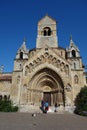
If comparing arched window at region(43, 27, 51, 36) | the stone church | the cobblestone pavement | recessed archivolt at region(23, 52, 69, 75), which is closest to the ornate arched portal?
the stone church

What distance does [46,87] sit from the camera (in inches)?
1038

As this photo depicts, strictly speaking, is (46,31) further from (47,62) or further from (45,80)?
(45,80)

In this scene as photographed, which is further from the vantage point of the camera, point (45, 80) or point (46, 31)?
point (46, 31)

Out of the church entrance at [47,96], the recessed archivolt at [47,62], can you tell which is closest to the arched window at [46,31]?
the recessed archivolt at [47,62]

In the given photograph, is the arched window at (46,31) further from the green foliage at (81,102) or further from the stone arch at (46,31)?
the green foliage at (81,102)

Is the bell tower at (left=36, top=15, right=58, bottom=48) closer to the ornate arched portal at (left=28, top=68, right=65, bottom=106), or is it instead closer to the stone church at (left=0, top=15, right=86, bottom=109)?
the stone church at (left=0, top=15, right=86, bottom=109)

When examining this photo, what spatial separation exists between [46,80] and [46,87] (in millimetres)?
1477

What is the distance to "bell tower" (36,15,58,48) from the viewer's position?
1234 inches

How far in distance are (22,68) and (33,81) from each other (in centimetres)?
338

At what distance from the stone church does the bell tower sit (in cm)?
448

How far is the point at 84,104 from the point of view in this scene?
20.1 m

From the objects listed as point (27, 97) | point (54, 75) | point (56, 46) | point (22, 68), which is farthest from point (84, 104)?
point (56, 46)

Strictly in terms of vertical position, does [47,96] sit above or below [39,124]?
above

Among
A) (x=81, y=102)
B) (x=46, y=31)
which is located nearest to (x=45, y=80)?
(x=81, y=102)
